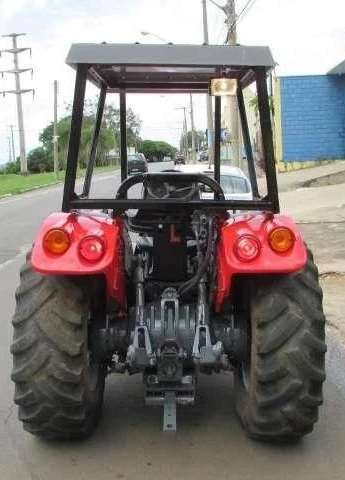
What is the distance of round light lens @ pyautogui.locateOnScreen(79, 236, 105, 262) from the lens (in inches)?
156

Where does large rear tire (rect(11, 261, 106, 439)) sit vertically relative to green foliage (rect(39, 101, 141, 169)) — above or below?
below

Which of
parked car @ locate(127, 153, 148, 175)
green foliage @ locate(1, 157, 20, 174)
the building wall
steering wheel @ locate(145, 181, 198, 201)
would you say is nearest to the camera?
steering wheel @ locate(145, 181, 198, 201)

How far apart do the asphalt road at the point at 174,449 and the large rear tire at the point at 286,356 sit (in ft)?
0.64

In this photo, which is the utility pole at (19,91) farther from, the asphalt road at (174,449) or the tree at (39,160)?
the asphalt road at (174,449)

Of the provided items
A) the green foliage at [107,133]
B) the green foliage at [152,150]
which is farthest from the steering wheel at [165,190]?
the green foliage at [152,150]

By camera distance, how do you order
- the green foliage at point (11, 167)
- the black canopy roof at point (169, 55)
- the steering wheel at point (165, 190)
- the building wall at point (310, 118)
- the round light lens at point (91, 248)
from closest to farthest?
the black canopy roof at point (169, 55), the round light lens at point (91, 248), the steering wheel at point (165, 190), the building wall at point (310, 118), the green foliage at point (11, 167)

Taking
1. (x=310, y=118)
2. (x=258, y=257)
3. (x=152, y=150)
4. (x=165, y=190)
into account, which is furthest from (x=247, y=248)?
(x=310, y=118)

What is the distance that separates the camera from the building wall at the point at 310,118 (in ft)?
106

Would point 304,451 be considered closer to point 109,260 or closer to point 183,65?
point 109,260

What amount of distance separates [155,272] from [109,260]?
88cm

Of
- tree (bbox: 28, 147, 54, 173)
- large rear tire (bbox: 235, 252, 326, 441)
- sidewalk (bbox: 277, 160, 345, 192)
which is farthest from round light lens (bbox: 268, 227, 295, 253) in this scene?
tree (bbox: 28, 147, 54, 173)

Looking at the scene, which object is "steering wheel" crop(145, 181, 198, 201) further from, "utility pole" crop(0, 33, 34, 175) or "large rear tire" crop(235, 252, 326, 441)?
"utility pole" crop(0, 33, 34, 175)

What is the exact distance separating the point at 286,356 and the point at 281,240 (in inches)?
24.6

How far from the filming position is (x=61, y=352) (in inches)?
159
